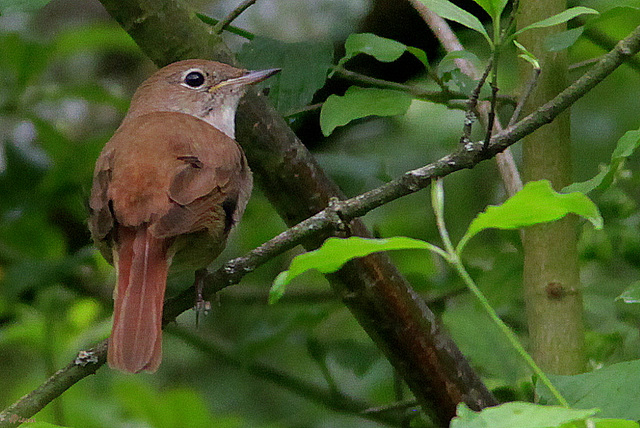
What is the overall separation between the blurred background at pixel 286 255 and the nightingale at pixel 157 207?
0.28m

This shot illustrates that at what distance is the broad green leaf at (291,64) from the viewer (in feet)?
8.47

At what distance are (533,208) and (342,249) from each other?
11.8 inches

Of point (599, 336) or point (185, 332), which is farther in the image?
point (185, 332)

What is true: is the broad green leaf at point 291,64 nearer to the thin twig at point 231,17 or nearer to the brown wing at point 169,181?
the thin twig at point 231,17

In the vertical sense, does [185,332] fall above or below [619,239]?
below

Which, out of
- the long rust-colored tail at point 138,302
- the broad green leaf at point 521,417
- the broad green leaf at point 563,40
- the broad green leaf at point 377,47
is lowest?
the long rust-colored tail at point 138,302

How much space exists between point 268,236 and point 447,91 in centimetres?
197

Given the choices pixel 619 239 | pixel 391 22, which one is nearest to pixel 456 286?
pixel 619 239

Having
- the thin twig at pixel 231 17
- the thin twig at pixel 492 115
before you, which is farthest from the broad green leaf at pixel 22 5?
the thin twig at pixel 492 115

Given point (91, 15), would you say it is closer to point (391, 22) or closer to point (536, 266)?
point (391, 22)

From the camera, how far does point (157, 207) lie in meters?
2.56

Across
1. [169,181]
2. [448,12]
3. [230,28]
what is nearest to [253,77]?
[230,28]

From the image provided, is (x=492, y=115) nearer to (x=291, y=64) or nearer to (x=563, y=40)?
(x=563, y=40)

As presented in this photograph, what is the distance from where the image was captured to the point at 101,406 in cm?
363
